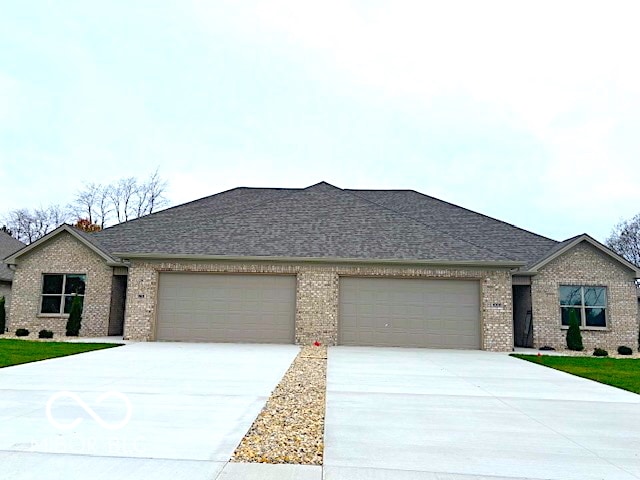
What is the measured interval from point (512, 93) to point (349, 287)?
8754 millimetres

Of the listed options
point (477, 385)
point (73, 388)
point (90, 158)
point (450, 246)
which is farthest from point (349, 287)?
point (90, 158)

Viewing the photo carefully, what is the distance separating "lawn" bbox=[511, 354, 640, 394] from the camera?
9.19 metres

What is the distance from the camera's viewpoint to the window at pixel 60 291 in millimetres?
16953

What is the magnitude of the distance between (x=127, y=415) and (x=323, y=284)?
9.75 metres

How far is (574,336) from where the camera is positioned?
613 inches

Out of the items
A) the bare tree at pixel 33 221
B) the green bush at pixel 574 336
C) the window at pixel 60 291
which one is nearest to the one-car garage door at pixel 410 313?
the green bush at pixel 574 336

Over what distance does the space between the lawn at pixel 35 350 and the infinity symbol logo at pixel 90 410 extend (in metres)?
3.79

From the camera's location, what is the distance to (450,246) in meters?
15.4

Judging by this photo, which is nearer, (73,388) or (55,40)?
(73,388)

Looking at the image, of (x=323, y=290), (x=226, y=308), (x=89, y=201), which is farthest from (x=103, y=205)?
(x=323, y=290)

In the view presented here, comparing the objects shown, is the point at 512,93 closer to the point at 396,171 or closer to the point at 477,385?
the point at 477,385

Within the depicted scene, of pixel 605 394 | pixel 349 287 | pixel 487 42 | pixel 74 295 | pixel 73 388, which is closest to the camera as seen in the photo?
pixel 73 388

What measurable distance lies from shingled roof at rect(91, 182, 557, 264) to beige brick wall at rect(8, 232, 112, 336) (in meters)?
0.96

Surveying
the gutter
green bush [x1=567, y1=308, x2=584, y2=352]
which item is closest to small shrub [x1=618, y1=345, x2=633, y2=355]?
green bush [x1=567, y1=308, x2=584, y2=352]
